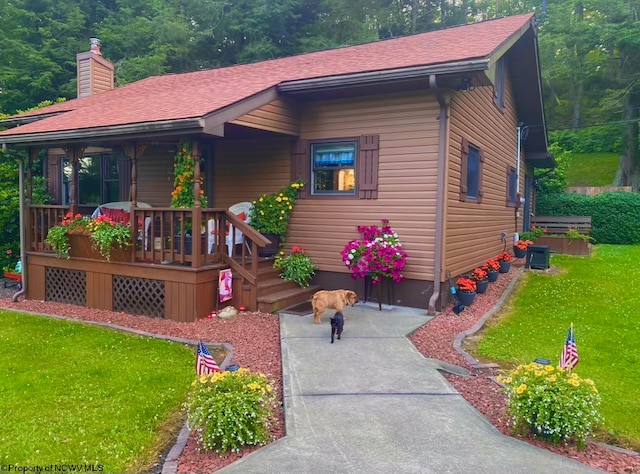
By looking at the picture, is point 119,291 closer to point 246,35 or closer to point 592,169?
point 246,35

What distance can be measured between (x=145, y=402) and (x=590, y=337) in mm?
5432

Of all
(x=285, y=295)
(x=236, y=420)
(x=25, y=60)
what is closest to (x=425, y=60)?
(x=285, y=295)

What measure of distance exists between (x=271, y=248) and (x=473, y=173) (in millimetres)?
4225

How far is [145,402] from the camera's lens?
407cm

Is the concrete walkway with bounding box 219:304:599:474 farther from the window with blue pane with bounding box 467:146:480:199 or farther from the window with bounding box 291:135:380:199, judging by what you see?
the window with blue pane with bounding box 467:146:480:199

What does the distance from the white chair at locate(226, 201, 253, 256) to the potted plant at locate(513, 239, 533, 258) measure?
8.01 metres

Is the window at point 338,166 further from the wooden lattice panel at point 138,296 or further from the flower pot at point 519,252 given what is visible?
the flower pot at point 519,252

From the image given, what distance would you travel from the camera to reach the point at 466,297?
24.7 ft

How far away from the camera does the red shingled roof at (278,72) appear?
7004 mm

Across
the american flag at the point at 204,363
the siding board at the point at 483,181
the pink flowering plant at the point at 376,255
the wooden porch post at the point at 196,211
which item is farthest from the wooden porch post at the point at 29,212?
the siding board at the point at 483,181

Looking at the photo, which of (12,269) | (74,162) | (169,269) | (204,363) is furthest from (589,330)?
(12,269)

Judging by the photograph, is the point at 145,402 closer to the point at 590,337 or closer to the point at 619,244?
the point at 590,337

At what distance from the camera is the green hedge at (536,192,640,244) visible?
58.3ft

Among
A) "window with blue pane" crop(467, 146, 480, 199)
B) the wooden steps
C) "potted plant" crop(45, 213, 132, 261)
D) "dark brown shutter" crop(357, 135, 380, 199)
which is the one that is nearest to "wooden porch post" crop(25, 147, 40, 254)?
"potted plant" crop(45, 213, 132, 261)
